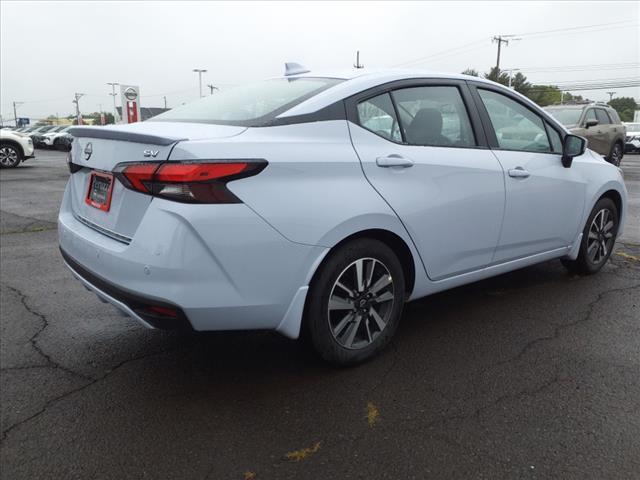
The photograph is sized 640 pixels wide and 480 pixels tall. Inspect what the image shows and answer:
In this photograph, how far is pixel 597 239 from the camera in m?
4.50

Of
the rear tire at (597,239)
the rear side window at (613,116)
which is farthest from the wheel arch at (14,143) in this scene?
the rear side window at (613,116)

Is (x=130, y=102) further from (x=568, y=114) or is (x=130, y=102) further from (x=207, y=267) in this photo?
(x=207, y=267)

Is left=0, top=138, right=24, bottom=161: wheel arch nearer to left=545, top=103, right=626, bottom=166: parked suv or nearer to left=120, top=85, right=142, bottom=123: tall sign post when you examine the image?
left=120, top=85, right=142, bottom=123: tall sign post

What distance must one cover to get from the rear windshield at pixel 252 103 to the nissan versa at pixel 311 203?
0.06 ft

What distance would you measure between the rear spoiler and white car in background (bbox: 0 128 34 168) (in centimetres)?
1602

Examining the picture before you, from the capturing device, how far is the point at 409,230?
9.53 feet

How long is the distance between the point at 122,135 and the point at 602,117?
549 inches

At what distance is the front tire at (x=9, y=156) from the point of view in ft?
54.4

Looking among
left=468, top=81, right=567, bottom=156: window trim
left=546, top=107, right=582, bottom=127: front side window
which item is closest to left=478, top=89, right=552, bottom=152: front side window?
left=468, top=81, right=567, bottom=156: window trim

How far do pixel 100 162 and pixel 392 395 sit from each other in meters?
1.84

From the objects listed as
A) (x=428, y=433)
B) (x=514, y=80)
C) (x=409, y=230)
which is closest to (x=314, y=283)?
(x=409, y=230)

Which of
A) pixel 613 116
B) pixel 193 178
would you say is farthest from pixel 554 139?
pixel 613 116

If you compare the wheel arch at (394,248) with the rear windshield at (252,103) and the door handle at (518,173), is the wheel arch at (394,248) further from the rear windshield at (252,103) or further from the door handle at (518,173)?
the door handle at (518,173)

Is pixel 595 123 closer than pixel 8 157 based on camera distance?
Yes
